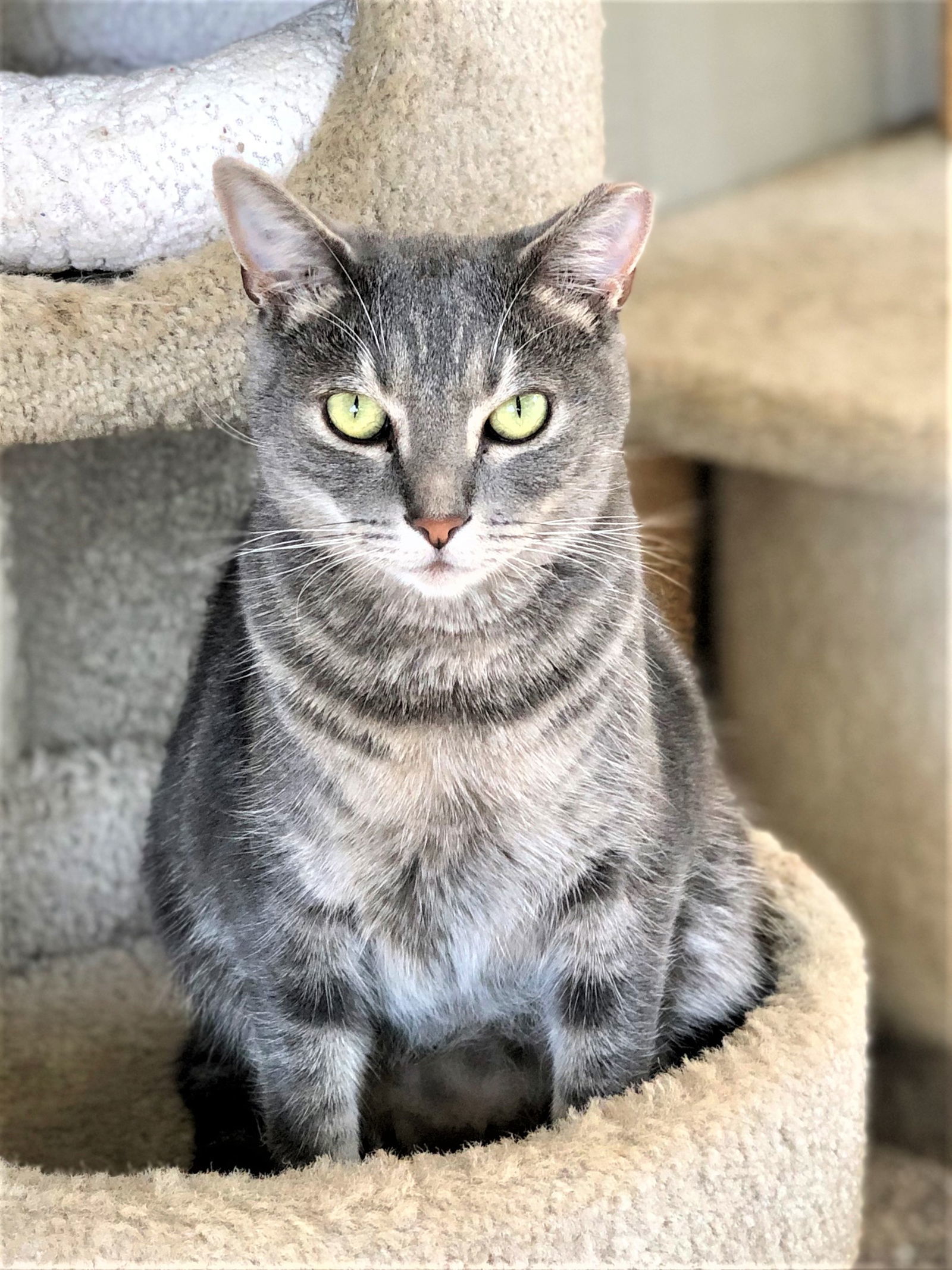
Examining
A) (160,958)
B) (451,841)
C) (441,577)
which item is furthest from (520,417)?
(160,958)

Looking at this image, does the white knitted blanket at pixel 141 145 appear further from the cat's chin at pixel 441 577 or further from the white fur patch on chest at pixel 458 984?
the white fur patch on chest at pixel 458 984

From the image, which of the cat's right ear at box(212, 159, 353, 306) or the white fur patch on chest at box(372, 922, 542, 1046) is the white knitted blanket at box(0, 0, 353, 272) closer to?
the cat's right ear at box(212, 159, 353, 306)

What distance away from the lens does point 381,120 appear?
917mm

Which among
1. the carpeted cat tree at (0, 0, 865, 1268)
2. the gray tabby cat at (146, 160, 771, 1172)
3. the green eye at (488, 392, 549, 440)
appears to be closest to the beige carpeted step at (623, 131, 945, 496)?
the carpeted cat tree at (0, 0, 865, 1268)

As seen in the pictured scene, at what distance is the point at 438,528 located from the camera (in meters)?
0.76

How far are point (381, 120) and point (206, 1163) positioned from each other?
0.68m

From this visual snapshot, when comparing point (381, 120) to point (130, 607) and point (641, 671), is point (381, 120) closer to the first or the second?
point (641, 671)

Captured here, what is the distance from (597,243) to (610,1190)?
0.51 meters

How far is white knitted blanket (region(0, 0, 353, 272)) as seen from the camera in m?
0.90

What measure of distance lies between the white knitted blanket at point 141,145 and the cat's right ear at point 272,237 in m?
0.12

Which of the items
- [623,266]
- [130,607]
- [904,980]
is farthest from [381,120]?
[904,980]

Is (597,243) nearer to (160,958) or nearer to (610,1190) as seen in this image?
(610,1190)

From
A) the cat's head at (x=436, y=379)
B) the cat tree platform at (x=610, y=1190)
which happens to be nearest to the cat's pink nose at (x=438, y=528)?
the cat's head at (x=436, y=379)

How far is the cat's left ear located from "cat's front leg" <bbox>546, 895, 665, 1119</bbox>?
35 centimetres
